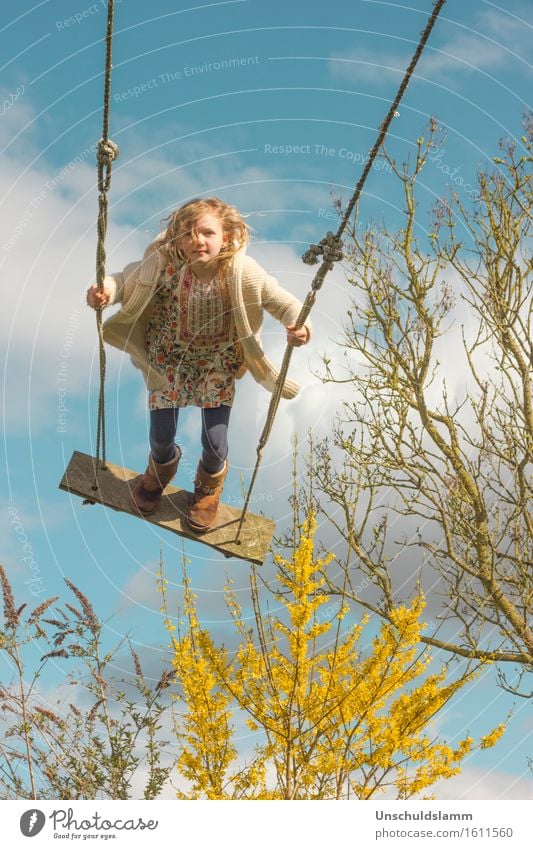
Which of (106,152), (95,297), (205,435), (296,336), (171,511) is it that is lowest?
(171,511)

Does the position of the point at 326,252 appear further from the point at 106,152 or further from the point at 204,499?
the point at 204,499

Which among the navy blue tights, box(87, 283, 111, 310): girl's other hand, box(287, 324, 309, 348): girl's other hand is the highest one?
box(87, 283, 111, 310): girl's other hand

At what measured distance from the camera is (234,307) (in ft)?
14.4

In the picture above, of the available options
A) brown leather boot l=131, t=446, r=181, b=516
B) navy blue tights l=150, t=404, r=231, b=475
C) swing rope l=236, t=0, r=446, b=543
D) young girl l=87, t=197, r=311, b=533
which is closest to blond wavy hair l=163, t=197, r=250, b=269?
young girl l=87, t=197, r=311, b=533

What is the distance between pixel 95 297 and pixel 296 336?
0.94 m

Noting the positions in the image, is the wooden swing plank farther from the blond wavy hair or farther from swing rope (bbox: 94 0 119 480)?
the blond wavy hair

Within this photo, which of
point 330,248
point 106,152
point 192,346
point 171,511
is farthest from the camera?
point 171,511

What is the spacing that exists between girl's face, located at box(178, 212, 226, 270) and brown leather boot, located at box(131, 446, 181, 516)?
1.05 m

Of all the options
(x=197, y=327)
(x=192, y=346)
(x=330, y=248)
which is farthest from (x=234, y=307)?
(x=330, y=248)

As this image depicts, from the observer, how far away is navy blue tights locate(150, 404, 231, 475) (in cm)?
459

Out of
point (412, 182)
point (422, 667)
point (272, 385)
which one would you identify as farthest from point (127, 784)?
point (412, 182)

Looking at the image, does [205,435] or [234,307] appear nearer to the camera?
[234,307]

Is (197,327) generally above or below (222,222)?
below
